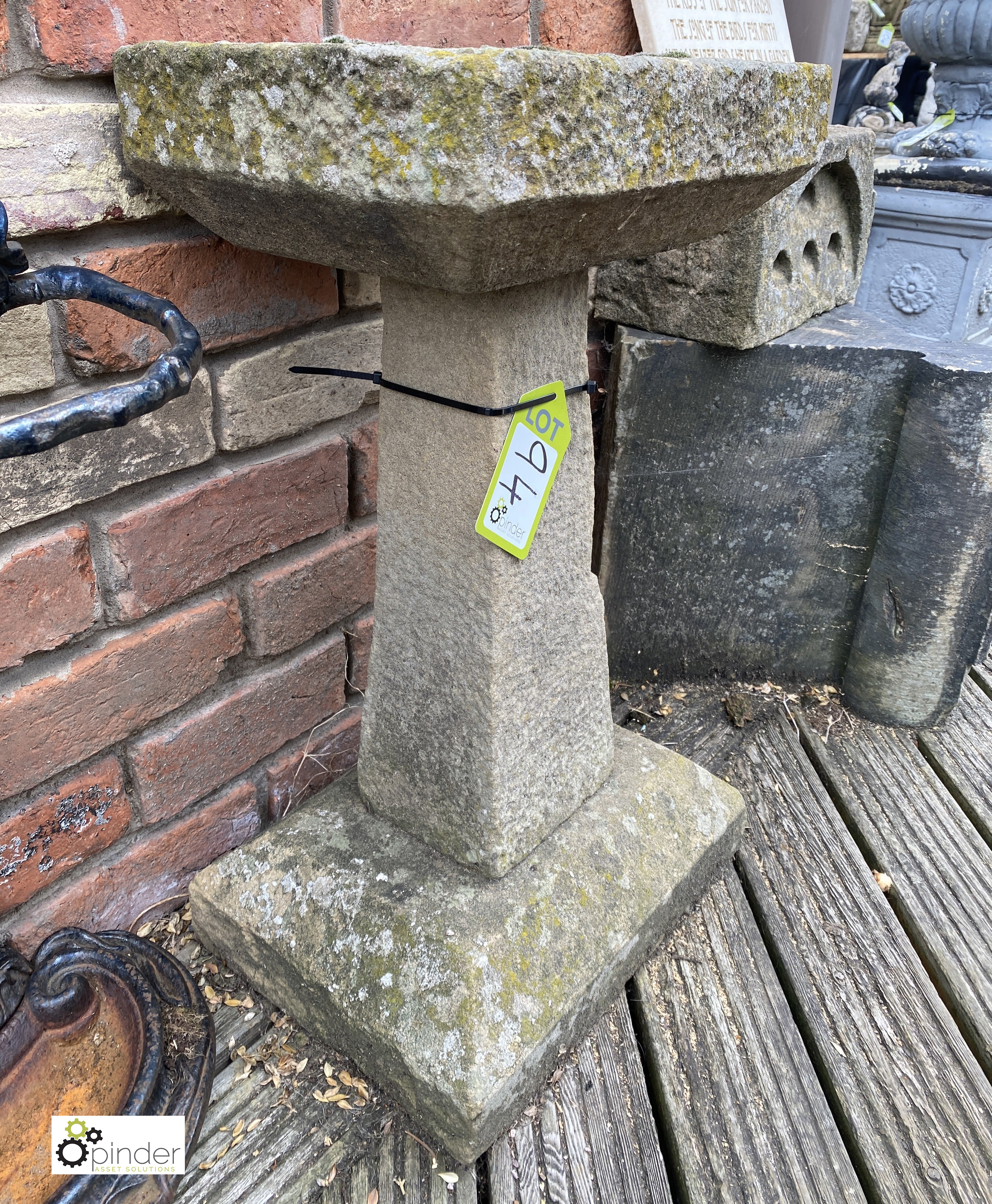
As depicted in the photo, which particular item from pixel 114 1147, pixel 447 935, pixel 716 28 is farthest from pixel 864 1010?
pixel 716 28

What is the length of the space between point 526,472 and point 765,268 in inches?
30.6

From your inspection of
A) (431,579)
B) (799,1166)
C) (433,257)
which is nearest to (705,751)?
(799,1166)

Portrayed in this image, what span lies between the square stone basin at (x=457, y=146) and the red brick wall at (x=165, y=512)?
3.3 inches

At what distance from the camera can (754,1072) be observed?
43.9 inches

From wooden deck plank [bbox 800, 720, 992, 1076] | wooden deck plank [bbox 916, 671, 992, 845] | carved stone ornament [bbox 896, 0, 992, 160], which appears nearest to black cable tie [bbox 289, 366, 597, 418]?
wooden deck plank [bbox 800, 720, 992, 1076]

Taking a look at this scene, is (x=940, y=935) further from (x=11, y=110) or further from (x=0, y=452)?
(x=11, y=110)

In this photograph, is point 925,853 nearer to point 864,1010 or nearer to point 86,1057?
point 864,1010

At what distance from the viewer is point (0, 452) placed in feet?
1.58

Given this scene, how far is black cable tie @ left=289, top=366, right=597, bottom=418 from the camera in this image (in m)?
0.87

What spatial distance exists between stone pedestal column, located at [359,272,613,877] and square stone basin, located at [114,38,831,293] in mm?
112

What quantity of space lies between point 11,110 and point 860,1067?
139 centimetres

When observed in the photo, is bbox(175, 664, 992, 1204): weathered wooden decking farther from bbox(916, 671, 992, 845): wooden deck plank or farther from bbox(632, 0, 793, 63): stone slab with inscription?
bbox(632, 0, 793, 63): stone slab with inscription

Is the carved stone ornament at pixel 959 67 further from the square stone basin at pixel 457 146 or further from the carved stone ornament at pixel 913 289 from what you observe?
the square stone basin at pixel 457 146

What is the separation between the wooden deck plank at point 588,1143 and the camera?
0.97 metres
